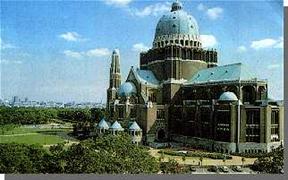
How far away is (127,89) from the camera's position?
868 cm

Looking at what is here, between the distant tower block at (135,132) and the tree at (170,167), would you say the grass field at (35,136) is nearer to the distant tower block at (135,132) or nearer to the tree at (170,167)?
the distant tower block at (135,132)

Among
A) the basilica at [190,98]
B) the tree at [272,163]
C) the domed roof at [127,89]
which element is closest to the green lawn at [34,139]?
the basilica at [190,98]

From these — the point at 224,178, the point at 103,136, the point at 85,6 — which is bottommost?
the point at 224,178

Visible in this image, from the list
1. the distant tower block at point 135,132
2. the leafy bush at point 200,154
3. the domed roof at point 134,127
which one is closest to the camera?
the leafy bush at point 200,154

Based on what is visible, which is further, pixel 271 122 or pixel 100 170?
pixel 271 122

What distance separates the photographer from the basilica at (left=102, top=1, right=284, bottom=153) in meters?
7.93

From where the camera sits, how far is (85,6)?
7531 millimetres

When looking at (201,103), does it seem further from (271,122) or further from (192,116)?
(271,122)

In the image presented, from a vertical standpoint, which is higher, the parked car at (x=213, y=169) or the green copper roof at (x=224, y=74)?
the green copper roof at (x=224, y=74)

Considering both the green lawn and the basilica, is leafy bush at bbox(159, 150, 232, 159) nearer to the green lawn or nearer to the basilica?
the basilica

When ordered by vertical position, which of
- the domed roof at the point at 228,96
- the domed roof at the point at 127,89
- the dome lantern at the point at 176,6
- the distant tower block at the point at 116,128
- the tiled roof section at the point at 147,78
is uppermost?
the dome lantern at the point at 176,6

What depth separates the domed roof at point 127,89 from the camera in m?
8.47

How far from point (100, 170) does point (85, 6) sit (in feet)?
8.51

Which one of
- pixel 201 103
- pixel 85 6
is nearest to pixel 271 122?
pixel 201 103
